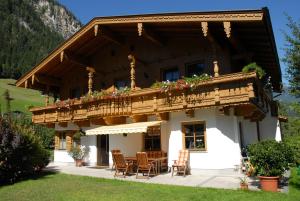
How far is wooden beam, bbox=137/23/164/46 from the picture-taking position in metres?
15.1

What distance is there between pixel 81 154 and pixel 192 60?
8.86 m

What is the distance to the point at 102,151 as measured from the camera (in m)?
19.1

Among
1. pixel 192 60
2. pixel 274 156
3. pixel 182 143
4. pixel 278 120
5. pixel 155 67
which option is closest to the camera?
pixel 274 156

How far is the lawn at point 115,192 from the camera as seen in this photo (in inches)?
356

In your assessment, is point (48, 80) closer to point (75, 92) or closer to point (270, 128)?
point (75, 92)

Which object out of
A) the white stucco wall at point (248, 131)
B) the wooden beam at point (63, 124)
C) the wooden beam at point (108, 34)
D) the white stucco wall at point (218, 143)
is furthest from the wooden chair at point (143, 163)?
the wooden beam at point (63, 124)

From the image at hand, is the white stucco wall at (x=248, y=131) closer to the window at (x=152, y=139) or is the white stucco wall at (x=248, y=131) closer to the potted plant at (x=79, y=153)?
the window at (x=152, y=139)

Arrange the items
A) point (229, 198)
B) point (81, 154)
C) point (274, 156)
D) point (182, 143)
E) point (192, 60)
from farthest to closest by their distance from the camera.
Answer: point (81, 154) → point (192, 60) → point (182, 143) → point (274, 156) → point (229, 198)

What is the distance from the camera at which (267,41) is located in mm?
14195

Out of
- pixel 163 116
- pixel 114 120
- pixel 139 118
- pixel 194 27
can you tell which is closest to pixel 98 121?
pixel 114 120

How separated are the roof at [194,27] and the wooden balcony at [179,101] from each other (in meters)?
2.23

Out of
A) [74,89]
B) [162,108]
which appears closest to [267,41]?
[162,108]

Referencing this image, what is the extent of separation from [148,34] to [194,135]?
544cm

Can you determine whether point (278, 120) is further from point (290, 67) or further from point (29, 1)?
point (29, 1)
